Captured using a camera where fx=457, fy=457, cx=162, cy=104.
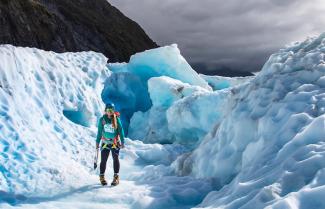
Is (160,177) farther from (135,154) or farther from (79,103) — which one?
(79,103)

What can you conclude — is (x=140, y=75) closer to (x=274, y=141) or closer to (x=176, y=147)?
(x=176, y=147)

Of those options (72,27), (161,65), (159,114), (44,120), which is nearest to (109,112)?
(44,120)

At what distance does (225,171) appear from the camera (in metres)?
Result: 7.79

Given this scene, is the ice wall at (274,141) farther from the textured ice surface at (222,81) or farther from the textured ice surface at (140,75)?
the textured ice surface at (222,81)

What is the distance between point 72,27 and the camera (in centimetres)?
7381

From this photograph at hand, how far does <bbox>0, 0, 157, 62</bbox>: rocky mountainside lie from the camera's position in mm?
55000

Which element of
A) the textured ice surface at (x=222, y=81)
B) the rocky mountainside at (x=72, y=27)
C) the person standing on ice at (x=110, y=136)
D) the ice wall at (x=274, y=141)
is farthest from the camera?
the rocky mountainside at (x=72, y=27)

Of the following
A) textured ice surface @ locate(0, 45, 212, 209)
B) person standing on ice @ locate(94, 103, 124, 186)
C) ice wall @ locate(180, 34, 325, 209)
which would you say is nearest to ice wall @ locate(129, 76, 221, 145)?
textured ice surface @ locate(0, 45, 212, 209)

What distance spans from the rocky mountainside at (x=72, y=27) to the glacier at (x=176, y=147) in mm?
43041

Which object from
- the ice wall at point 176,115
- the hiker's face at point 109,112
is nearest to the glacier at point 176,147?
the hiker's face at point 109,112

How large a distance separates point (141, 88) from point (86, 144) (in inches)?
317

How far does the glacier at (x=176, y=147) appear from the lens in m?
5.64

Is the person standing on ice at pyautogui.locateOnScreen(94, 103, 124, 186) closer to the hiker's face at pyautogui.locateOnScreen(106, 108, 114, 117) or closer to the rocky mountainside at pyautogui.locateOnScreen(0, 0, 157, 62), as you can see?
the hiker's face at pyautogui.locateOnScreen(106, 108, 114, 117)

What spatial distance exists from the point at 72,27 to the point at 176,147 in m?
62.8
